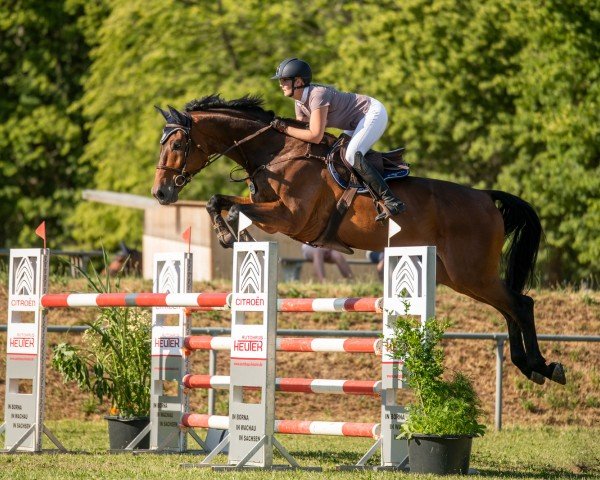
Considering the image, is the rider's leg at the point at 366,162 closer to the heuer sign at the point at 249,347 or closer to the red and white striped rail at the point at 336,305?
the red and white striped rail at the point at 336,305

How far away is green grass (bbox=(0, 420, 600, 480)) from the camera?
7949 millimetres

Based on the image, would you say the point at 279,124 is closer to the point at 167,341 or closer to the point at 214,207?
the point at 214,207

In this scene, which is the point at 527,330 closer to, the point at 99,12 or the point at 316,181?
the point at 316,181

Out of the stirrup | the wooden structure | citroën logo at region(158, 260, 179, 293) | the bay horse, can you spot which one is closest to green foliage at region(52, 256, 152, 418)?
citroën logo at region(158, 260, 179, 293)

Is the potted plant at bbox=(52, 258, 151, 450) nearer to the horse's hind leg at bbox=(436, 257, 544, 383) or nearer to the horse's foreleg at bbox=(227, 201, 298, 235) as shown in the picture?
the horse's foreleg at bbox=(227, 201, 298, 235)

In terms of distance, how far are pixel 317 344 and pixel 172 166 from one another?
1981 mm

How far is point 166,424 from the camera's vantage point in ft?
31.7

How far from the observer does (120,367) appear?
9.95 m

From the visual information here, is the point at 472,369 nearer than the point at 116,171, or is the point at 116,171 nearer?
the point at 472,369

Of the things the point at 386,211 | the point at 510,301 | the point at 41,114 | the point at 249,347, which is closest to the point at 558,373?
the point at 510,301

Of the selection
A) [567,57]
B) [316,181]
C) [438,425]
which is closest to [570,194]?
[567,57]

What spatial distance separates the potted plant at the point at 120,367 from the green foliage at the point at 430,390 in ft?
8.66

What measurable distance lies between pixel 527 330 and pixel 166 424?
9.34 feet

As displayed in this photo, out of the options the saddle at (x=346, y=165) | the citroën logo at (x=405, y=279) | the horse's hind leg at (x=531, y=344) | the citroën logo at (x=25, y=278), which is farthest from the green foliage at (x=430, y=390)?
the citroën logo at (x=25, y=278)
